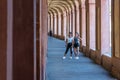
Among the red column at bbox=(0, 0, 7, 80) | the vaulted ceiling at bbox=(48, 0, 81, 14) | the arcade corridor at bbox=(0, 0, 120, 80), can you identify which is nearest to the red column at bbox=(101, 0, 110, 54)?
the arcade corridor at bbox=(0, 0, 120, 80)

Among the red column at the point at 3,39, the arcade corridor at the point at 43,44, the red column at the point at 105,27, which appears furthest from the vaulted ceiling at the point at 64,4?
the red column at the point at 3,39

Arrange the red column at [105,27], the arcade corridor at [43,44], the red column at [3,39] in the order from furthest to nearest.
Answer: the red column at [105,27], the arcade corridor at [43,44], the red column at [3,39]

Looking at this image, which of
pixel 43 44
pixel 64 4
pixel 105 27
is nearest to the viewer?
pixel 43 44

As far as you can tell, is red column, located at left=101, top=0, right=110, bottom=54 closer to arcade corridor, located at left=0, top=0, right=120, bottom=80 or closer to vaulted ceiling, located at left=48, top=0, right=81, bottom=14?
arcade corridor, located at left=0, top=0, right=120, bottom=80

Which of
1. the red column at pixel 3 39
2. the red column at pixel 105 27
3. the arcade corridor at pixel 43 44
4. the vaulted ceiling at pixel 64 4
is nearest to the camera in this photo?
the red column at pixel 3 39

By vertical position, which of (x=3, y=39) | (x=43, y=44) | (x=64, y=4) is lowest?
(x=43, y=44)

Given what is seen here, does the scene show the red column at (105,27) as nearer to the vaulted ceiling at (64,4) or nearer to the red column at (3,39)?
the red column at (3,39)

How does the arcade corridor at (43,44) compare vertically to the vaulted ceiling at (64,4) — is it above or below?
below

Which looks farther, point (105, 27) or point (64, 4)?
point (64, 4)

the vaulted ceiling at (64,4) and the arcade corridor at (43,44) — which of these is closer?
the arcade corridor at (43,44)

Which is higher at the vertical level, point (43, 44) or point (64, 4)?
point (64, 4)

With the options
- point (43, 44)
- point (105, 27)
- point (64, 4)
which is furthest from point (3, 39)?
point (64, 4)

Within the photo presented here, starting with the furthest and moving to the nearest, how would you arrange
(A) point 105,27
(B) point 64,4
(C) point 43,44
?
(B) point 64,4 → (A) point 105,27 → (C) point 43,44

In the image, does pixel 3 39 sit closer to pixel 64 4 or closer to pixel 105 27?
pixel 105 27
